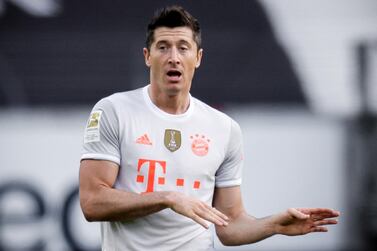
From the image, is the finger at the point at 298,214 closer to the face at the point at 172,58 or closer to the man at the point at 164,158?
the man at the point at 164,158

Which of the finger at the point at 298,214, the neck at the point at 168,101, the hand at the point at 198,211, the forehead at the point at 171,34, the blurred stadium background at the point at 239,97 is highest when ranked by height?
the blurred stadium background at the point at 239,97

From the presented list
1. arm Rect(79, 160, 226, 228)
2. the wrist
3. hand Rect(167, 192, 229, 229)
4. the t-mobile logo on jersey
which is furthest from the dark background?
hand Rect(167, 192, 229, 229)

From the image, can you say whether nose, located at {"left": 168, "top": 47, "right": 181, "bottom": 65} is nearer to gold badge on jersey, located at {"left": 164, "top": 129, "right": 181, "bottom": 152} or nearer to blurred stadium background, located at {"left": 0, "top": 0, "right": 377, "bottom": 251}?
gold badge on jersey, located at {"left": 164, "top": 129, "right": 181, "bottom": 152}

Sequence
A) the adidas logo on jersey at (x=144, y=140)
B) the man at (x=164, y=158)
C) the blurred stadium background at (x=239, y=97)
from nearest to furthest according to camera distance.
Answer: the man at (x=164, y=158), the adidas logo on jersey at (x=144, y=140), the blurred stadium background at (x=239, y=97)

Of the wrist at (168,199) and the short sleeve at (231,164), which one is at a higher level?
the short sleeve at (231,164)

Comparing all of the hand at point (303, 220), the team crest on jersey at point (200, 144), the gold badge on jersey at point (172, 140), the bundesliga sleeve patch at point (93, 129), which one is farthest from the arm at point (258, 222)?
the bundesliga sleeve patch at point (93, 129)

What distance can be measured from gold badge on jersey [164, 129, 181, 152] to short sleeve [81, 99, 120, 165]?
0.26 m

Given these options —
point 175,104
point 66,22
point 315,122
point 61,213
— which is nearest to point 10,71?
point 66,22

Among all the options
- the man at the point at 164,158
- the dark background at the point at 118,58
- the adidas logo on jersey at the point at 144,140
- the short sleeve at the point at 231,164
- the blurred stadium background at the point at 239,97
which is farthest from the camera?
the dark background at the point at 118,58

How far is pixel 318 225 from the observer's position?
4496 mm

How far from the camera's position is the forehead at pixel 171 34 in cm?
461

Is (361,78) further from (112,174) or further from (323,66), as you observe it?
(112,174)

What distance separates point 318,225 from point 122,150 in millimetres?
1016

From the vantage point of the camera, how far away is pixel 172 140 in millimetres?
4602
